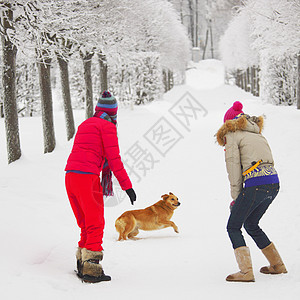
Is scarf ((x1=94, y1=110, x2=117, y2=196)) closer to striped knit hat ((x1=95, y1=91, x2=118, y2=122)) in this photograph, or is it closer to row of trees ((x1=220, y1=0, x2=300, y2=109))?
striped knit hat ((x1=95, y1=91, x2=118, y2=122))

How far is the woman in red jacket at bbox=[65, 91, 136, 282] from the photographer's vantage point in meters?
3.60

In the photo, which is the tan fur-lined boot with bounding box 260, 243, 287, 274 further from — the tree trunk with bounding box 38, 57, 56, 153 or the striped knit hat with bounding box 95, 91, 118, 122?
the tree trunk with bounding box 38, 57, 56, 153

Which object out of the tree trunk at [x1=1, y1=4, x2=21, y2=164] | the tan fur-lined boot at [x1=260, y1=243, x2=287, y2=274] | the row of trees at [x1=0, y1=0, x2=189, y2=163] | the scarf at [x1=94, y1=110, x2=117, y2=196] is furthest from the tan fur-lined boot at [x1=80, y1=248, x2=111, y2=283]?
the tree trunk at [x1=1, y1=4, x2=21, y2=164]

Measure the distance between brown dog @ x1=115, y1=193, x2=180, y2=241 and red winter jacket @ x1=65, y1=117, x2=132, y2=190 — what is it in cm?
181

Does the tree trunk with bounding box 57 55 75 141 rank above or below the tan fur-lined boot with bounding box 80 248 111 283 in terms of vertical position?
above

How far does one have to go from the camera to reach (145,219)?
5535mm

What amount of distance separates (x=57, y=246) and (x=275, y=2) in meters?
12.9

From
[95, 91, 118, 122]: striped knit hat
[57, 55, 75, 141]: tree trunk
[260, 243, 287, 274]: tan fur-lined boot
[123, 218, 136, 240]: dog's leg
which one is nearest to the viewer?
[260, 243, 287, 274]: tan fur-lined boot

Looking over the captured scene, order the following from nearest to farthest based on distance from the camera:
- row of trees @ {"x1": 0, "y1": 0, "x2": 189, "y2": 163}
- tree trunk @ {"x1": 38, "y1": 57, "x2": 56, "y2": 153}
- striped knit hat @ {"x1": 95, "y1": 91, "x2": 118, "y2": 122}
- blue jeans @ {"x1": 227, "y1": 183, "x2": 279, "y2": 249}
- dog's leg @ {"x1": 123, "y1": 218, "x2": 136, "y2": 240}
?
blue jeans @ {"x1": 227, "y1": 183, "x2": 279, "y2": 249} < striped knit hat @ {"x1": 95, "y1": 91, "x2": 118, "y2": 122} < dog's leg @ {"x1": 123, "y1": 218, "x2": 136, "y2": 240} < row of trees @ {"x1": 0, "y1": 0, "x2": 189, "y2": 163} < tree trunk @ {"x1": 38, "y1": 57, "x2": 56, "y2": 153}

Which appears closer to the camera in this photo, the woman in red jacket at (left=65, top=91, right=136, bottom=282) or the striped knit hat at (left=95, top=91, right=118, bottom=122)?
the woman in red jacket at (left=65, top=91, right=136, bottom=282)

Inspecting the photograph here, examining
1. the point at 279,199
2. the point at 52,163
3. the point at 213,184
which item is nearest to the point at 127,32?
the point at 52,163

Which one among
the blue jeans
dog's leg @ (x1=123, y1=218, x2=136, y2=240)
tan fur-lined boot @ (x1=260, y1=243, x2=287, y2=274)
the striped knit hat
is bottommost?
dog's leg @ (x1=123, y1=218, x2=136, y2=240)

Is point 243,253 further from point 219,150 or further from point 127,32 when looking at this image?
point 127,32

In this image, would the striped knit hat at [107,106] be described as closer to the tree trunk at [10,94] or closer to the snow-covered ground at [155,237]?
the snow-covered ground at [155,237]
